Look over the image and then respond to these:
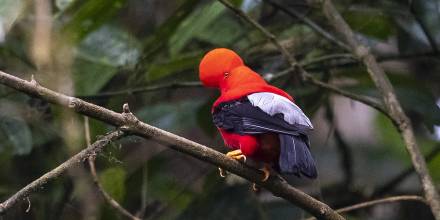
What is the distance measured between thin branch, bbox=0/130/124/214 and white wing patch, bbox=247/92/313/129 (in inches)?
23.7

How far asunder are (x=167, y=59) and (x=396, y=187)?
61.0 inches

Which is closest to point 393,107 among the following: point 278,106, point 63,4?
point 278,106

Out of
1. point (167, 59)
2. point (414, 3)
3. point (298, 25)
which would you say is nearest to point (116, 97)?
point (167, 59)

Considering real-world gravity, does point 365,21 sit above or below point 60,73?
below

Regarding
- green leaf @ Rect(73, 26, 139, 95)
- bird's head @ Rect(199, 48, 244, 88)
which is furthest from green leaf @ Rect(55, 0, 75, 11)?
bird's head @ Rect(199, 48, 244, 88)

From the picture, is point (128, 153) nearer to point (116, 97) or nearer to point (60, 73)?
point (116, 97)

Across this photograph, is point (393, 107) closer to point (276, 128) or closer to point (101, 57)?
point (276, 128)

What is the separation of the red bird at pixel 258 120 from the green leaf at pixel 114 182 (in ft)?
2.95

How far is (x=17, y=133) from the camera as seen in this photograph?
413 centimetres

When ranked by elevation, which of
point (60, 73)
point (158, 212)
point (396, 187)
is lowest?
point (396, 187)

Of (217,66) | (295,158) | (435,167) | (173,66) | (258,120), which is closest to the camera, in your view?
(295,158)

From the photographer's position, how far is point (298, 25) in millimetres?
4695

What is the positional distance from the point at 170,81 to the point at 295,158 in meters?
1.88

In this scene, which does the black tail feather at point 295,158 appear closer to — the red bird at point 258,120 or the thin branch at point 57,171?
the red bird at point 258,120
